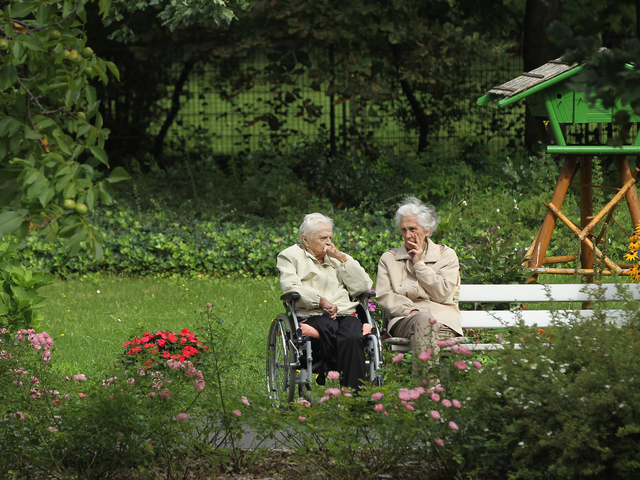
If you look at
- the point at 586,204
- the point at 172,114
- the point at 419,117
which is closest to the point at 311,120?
the point at 419,117

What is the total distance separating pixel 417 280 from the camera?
185 inches

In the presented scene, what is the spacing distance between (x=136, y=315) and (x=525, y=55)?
7.94 metres

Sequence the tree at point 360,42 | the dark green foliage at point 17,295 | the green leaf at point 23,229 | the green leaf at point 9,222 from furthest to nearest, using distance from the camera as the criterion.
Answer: the tree at point 360,42, the dark green foliage at point 17,295, the green leaf at point 23,229, the green leaf at point 9,222

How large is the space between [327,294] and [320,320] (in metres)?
0.27

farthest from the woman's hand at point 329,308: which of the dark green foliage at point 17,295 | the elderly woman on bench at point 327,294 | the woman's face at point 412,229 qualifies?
the dark green foliage at point 17,295

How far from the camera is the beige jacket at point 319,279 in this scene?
183 inches

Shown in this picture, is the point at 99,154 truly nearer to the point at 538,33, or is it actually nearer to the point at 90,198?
the point at 90,198

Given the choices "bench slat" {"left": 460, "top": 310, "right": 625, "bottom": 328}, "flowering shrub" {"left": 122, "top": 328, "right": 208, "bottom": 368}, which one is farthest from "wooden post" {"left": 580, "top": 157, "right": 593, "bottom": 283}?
"flowering shrub" {"left": 122, "top": 328, "right": 208, "bottom": 368}

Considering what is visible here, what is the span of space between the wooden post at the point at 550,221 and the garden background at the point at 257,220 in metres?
0.21

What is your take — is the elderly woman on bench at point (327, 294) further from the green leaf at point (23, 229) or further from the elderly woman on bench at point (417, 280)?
the green leaf at point (23, 229)

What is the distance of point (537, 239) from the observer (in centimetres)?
547

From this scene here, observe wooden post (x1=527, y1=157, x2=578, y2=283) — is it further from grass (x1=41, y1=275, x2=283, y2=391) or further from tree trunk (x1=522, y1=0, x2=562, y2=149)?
tree trunk (x1=522, y1=0, x2=562, y2=149)

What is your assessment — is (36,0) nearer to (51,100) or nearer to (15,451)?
(51,100)

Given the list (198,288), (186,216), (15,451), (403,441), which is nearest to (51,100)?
(15,451)
